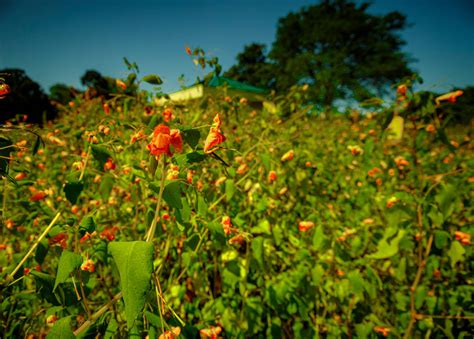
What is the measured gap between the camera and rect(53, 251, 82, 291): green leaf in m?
0.52

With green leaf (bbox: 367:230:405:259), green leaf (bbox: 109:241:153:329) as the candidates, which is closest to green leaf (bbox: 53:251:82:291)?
green leaf (bbox: 109:241:153:329)

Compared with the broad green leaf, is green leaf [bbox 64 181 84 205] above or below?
above

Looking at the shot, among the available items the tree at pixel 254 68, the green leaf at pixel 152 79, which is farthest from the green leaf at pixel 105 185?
the tree at pixel 254 68

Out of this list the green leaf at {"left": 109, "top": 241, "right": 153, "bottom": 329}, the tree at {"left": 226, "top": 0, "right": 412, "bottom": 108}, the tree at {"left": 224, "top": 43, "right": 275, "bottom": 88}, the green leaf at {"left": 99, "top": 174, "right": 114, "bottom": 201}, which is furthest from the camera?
the tree at {"left": 224, "top": 43, "right": 275, "bottom": 88}

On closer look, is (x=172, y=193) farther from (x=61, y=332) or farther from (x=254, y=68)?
(x=254, y=68)

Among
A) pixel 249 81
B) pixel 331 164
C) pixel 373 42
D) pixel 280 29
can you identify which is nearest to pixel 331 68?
pixel 373 42

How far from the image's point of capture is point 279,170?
5.78 ft

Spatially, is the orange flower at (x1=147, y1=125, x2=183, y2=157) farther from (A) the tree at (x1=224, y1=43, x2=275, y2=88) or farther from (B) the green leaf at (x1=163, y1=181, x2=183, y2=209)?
(A) the tree at (x1=224, y1=43, x2=275, y2=88)

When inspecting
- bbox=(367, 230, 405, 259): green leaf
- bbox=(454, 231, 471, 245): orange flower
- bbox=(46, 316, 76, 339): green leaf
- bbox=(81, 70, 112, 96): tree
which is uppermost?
bbox=(81, 70, 112, 96): tree

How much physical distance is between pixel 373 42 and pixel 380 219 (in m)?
23.8

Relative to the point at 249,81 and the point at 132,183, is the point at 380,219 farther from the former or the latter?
the point at 249,81

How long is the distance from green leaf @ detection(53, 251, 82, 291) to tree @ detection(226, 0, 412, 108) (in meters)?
19.8

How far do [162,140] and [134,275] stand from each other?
0.86ft

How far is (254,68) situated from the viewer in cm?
2578
